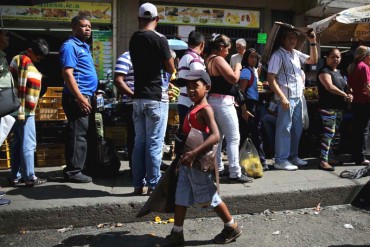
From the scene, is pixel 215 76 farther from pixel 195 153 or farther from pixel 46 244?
pixel 46 244

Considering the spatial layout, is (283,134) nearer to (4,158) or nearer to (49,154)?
(49,154)

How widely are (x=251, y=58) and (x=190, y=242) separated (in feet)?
10.4

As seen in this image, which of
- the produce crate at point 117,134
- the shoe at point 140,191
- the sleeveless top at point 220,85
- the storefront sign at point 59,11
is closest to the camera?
the shoe at point 140,191

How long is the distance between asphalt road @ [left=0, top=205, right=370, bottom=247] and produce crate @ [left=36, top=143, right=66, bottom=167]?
2.01 meters

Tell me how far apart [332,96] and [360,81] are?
0.64 metres

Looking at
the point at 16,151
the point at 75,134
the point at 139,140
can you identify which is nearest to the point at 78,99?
the point at 75,134

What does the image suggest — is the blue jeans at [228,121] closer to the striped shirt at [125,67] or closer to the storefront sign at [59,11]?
the striped shirt at [125,67]

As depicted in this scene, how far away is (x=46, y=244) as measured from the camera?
3701 millimetres

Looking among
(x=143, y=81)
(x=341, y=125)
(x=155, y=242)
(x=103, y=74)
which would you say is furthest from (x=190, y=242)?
(x=103, y=74)

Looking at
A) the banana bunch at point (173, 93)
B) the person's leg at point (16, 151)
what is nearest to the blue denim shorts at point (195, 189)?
the person's leg at point (16, 151)

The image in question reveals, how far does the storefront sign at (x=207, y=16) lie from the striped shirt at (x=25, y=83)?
581 cm

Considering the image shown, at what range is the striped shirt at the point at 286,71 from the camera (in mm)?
5445

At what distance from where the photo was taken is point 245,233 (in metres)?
3.97

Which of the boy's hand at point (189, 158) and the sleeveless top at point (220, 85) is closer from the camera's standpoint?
the boy's hand at point (189, 158)
